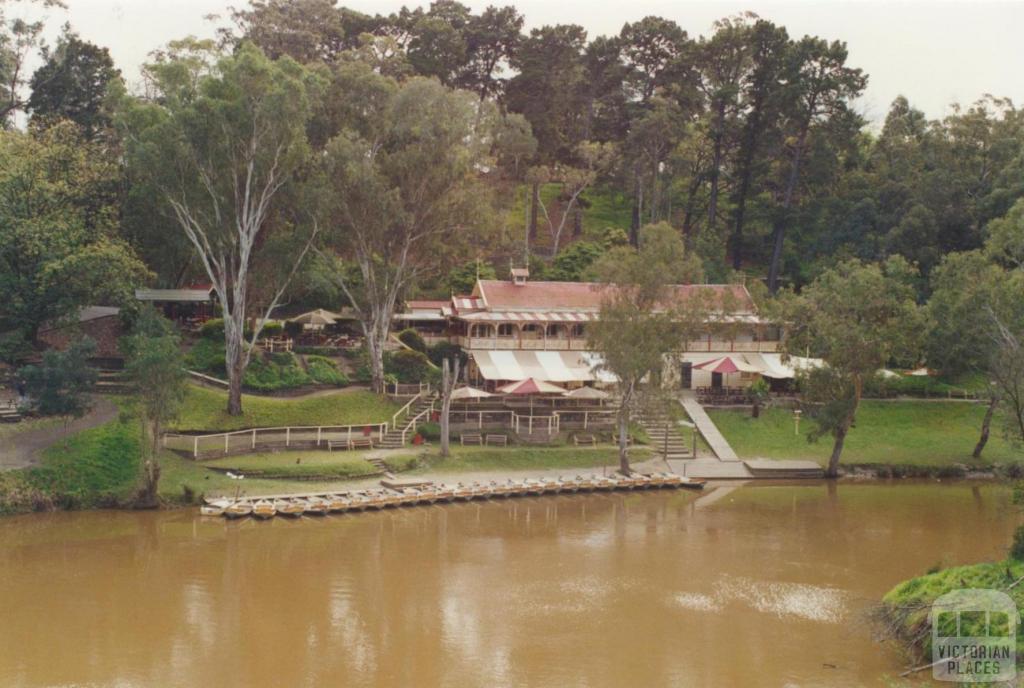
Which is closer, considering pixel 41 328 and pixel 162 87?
pixel 162 87

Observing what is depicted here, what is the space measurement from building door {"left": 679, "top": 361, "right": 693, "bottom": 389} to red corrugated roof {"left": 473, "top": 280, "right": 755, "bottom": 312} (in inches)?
135

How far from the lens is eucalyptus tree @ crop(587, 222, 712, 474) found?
3288 cm

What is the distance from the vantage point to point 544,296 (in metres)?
43.8

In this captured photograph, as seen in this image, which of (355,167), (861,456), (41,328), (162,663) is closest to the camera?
(162,663)

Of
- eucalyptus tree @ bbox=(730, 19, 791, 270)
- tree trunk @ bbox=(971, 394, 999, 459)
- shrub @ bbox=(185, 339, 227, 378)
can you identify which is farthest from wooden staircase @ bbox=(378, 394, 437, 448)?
eucalyptus tree @ bbox=(730, 19, 791, 270)

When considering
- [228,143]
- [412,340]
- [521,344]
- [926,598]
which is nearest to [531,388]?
[521,344]

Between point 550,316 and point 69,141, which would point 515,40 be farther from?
point 69,141

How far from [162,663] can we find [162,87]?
22839 millimetres

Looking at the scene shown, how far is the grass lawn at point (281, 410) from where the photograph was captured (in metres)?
33.8

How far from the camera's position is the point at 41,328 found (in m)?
39.8

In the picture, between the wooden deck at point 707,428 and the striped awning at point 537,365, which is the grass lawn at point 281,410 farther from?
the wooden deck at point 707,428

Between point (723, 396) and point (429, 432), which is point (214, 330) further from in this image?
point (723, 396)

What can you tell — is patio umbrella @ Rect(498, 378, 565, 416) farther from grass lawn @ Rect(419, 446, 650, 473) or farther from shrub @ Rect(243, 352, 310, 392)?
shrub @ Rect(243, 352, 310, 392)

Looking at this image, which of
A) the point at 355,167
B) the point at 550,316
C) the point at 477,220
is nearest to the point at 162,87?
the point at 355,167
